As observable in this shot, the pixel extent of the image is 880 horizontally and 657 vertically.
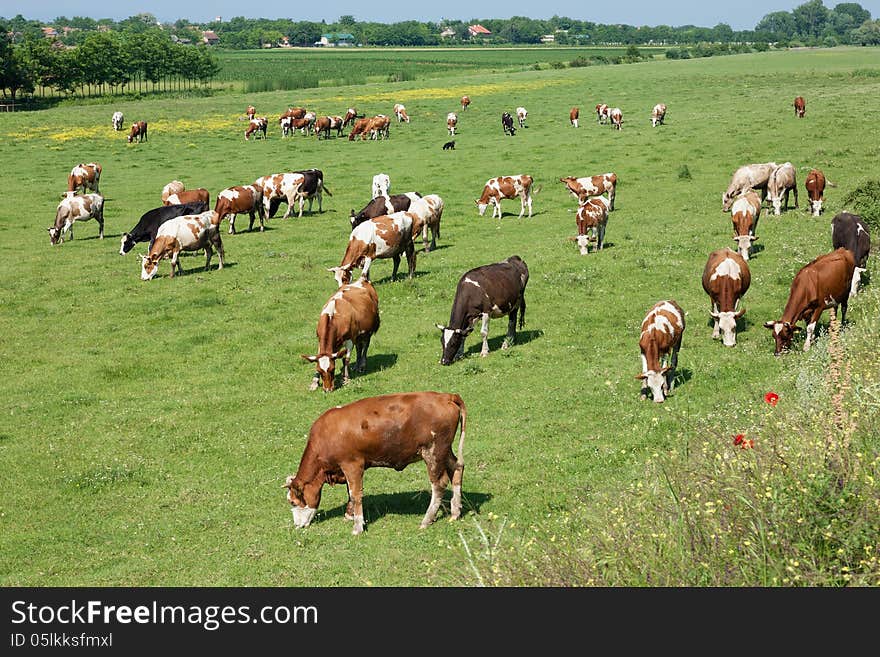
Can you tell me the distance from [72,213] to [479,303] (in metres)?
20.1

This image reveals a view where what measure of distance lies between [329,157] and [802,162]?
79.0ft

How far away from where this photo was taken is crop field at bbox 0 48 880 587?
1212cm

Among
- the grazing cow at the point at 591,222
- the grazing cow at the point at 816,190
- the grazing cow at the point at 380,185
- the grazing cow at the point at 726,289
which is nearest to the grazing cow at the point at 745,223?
the grazing cow at the point at 591,222

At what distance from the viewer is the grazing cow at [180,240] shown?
27422mm

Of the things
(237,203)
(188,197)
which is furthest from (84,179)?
(237,203)

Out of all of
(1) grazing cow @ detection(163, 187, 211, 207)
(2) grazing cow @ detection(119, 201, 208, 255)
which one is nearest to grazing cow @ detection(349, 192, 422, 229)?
(2) grazing cow @ detection(119, 201, 208, 255)

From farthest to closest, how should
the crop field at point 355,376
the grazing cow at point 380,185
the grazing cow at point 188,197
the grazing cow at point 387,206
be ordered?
1. the grazing cow at point 380,185
2. the grazing cow at point 188,197
3. the grazing cow at point 387,206
4. the crop field at point 355,376

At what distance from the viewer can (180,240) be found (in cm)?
2770

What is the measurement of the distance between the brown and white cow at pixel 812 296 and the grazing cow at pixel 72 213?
24.5m

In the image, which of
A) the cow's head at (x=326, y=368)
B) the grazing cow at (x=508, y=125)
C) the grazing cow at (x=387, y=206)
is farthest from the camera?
the grazing cow at (x=508, y=125)

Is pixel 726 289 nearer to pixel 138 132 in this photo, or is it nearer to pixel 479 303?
pixel 479 303

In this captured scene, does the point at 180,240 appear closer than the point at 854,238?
No

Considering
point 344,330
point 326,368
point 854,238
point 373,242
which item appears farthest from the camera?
point 373,242

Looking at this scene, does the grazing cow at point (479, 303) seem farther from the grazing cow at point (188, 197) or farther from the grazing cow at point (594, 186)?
the grazing cow at point (188, 197)
